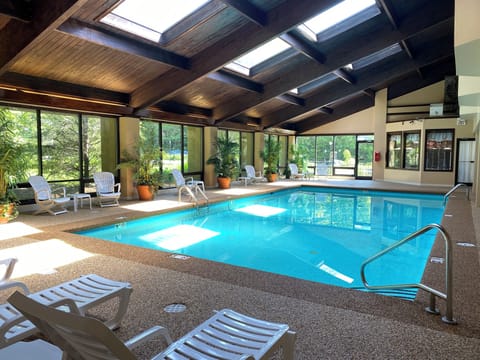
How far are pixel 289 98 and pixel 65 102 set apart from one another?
25.7 ft

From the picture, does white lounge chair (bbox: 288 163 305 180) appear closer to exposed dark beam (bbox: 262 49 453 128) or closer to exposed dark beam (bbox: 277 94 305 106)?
exposed dark beam (bbox: 262 49 453 128)

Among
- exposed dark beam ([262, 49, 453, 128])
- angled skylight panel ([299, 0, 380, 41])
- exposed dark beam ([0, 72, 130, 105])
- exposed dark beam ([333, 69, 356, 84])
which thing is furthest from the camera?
exposed dark beam ([262, 49, 453, 128])

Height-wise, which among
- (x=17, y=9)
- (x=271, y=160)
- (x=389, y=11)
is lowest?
(x=271, y=160)

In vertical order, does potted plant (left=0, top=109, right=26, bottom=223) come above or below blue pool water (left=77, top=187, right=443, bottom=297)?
above

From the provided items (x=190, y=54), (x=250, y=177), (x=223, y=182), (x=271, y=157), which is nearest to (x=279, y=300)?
(x=190, y=54)

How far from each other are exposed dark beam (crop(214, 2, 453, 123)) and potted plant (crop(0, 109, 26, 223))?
700 centimetres

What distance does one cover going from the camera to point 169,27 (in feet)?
23.3

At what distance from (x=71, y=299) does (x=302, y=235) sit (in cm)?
554

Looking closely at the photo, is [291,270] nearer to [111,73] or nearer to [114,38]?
[114,38]

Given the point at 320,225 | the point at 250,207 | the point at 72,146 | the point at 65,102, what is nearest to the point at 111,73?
the point at 65,102

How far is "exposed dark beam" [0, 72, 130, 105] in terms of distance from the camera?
6.89 metres

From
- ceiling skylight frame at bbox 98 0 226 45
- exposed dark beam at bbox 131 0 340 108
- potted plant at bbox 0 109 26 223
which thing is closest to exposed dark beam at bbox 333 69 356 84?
exposed dark beam at bbox 131 0 340 108

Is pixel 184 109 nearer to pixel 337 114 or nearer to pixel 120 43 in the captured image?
pixel 120 43

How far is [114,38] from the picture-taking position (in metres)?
6.60
